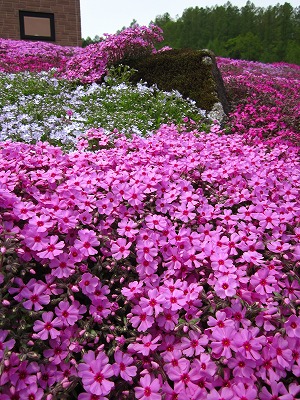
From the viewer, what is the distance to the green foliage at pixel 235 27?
4014 cm

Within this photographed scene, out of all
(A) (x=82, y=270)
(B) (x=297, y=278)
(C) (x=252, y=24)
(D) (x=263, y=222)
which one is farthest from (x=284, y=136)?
(C) (x=252, y=24)

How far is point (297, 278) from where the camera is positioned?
2336mm

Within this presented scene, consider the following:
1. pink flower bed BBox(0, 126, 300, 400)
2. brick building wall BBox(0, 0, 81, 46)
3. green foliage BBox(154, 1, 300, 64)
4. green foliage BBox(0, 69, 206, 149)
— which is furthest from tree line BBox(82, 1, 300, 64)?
pink flower bed BBox(0, 126, 300, 400)

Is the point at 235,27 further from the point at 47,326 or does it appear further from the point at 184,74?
the point at 47,326

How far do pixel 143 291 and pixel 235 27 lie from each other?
46149mm

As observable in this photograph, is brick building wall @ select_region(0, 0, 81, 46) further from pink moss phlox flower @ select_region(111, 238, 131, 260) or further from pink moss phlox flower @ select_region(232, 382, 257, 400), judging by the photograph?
pink moss phlox flower @ select_region(232, 382, 257, 400)

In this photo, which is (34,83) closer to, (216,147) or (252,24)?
(216,147)

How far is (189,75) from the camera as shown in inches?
336

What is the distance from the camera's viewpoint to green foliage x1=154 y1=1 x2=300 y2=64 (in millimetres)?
40141

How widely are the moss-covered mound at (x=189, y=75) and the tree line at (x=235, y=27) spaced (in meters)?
30.8

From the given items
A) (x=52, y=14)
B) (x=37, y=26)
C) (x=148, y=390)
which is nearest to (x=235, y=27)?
(x=52, y=14)

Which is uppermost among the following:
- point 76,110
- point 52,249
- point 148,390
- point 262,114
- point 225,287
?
point 52,249

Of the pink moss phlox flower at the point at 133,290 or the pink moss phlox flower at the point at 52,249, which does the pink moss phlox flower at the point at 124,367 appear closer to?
the pink moss phlox flower at the point at 133,290

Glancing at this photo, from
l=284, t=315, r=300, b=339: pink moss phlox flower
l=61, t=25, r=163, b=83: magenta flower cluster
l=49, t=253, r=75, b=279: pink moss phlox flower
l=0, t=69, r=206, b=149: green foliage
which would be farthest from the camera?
l=61, t=25, r=163, b=83: magenta flower cluster
